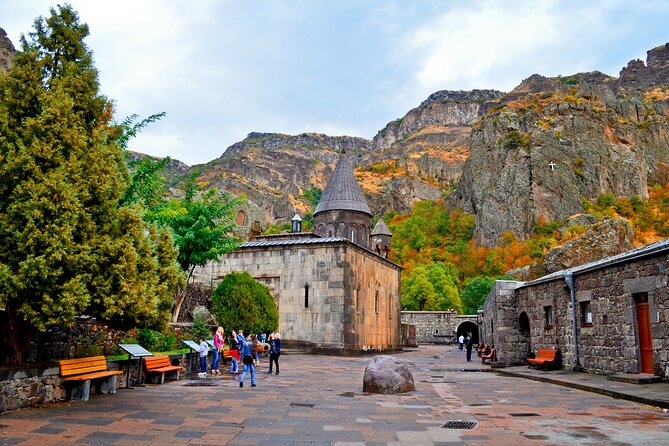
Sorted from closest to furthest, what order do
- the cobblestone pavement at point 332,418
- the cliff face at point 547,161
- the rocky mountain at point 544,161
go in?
the cobblestone pavement at point 332,418 → the cliff face at point 547,161 → the rocky mountain at point 544,161

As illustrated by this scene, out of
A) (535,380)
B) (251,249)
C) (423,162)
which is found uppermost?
(423,162)

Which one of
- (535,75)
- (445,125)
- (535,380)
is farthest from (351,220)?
(445,125)

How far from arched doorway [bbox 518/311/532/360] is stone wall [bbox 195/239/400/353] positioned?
8389mm

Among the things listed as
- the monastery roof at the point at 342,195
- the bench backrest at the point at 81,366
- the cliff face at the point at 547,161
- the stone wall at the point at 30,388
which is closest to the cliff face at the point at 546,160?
the cliff face at the point at 547,161

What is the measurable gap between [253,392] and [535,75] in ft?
495

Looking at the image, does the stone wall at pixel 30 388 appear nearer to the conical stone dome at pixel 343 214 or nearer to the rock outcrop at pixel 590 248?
the conical stone dome at pixel 343 214

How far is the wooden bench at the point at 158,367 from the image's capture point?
37.1ft

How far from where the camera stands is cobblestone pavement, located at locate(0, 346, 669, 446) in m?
6.00

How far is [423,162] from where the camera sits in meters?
140

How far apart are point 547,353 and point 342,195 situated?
19.5 meters

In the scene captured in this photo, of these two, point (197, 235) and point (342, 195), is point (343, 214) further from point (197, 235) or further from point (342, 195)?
point (197, 235)

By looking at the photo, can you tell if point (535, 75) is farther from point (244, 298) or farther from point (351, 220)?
point (244, 298)

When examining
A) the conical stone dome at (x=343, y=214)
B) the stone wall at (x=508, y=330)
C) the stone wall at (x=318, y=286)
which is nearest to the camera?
the stone wall at (x=508, y=330)

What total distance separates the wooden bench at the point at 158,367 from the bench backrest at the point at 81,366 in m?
1.77
